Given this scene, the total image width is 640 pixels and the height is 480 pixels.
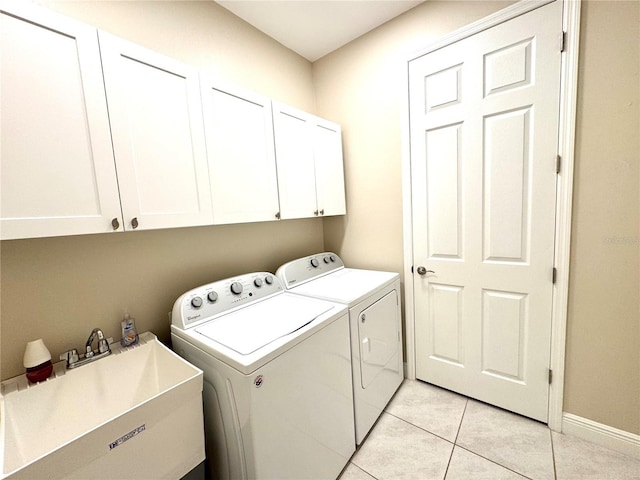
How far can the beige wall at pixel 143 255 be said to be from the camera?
1.05 meters

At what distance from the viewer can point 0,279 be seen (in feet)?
3.26

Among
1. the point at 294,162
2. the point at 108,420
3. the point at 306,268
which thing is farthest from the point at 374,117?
the point at 108,420

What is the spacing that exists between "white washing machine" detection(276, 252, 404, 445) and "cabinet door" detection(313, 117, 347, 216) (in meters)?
0.45

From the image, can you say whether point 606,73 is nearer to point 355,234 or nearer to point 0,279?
point 355,234

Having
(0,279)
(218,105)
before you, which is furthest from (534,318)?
(0,279)

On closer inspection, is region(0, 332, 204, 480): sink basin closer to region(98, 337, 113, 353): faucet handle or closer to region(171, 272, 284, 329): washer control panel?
region(98, 337, 113, 353): faucet handle

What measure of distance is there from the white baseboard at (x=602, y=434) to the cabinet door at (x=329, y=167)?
6.50 ft

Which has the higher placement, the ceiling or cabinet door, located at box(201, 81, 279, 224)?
the ceiling

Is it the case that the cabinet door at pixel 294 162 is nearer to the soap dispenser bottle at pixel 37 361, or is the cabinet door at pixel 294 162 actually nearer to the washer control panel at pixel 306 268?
the washer control panel at pixel 306 268

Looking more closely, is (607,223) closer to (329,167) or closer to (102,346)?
(329,167)

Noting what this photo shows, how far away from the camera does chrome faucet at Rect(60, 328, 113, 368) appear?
1088 millimetres

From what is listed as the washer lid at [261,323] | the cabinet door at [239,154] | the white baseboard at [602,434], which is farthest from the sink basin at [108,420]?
the white baseboard at [602,434]

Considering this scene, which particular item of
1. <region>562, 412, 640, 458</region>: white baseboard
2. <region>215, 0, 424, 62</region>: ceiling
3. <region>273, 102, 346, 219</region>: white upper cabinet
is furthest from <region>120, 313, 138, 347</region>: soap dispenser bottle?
<region>562, 412, 640, 458</region>: white baseboard

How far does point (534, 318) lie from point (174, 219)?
6.88 feet
